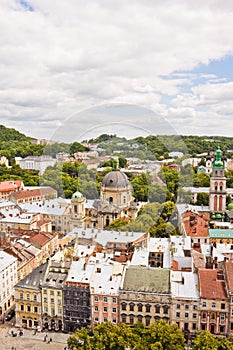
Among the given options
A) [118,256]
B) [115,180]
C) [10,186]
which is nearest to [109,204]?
[115,180]

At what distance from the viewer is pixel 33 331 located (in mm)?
29109

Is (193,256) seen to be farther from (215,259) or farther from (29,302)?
(29,302)

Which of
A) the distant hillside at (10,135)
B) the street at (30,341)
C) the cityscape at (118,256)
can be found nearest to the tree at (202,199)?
the cityscape at (118,256)

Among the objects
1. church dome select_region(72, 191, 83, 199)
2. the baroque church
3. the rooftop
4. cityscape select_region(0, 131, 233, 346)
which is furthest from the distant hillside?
the rooftop

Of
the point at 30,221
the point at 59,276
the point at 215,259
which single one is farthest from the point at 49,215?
the point at 215,259

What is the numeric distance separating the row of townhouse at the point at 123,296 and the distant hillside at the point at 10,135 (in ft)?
443

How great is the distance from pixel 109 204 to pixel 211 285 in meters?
25.7

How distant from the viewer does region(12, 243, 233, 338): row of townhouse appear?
2688cm

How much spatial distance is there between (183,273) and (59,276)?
10.3m

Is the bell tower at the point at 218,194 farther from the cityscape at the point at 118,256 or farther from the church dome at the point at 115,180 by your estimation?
the church dome at the point at 115,180

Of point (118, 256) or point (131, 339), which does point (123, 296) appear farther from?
point (118, 256)

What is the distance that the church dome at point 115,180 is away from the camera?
51.2m

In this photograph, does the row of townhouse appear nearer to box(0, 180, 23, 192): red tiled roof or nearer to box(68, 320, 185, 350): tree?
box(68, 320, 185, 350): tree

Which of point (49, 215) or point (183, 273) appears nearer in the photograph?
point (183, 273)
